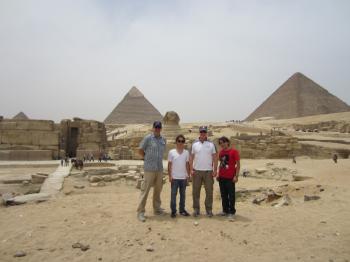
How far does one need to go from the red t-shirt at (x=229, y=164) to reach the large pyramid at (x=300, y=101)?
2282 inches

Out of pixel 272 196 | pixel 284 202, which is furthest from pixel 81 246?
pixel 272 196

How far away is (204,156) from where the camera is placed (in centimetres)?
470

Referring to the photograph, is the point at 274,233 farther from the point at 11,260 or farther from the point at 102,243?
the point at 11,260

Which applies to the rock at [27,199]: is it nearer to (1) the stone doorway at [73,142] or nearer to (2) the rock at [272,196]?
(2) the rock at [272,196]

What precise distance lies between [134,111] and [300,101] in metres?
29.7

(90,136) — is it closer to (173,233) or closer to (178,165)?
(178,165)

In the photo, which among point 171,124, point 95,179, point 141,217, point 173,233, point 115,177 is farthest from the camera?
point 171,124

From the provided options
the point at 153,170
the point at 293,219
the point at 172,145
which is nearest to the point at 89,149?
the point at 172,145

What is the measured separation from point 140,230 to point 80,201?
2.05 meters

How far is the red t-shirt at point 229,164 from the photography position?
4.63m

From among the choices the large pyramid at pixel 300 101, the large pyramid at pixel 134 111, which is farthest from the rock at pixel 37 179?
the large pyramid at pixel 300 101

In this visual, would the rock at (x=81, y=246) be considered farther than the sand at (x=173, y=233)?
Yes

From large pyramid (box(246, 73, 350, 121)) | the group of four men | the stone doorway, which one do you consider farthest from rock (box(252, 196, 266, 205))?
large pyramid (box(246, 73, 350, 121))

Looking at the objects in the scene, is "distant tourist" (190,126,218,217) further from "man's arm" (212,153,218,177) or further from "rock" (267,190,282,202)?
"rock" (267,190,282,202)
